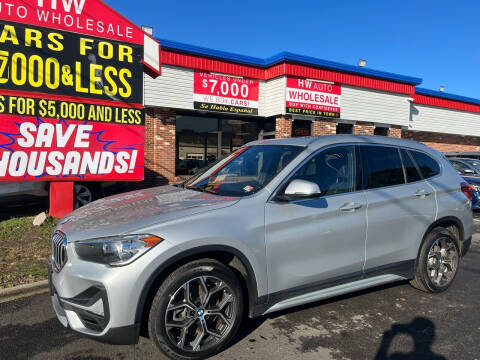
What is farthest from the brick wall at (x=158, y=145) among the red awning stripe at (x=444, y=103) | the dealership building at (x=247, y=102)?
the red awning stripe at (x=444, y=103)

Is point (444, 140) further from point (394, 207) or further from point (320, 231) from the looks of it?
point (320, 231)

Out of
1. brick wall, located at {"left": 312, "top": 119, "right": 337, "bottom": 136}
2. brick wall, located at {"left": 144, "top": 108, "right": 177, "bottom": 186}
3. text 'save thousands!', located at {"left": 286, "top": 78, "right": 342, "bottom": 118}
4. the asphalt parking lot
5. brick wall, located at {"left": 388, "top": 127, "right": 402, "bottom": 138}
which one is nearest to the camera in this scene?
the asphalt parking lot

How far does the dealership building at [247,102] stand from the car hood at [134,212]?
9.37 m

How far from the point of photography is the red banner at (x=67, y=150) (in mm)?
7156

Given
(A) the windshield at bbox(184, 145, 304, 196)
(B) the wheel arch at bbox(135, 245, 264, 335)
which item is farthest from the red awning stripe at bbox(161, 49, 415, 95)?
(B) the wheel arch at bbox(135, 245, 264, 335)

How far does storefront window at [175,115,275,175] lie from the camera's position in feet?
44.8

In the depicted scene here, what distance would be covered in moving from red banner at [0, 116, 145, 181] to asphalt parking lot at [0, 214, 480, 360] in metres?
3.97

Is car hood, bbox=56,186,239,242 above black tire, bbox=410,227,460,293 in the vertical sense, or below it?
above

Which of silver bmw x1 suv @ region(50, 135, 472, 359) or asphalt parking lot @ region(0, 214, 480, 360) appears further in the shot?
asphalt parking lot @ region(0, 214, 480, 360)

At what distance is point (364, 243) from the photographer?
3562 mm

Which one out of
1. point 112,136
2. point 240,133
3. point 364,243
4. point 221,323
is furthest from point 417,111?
point 221,323

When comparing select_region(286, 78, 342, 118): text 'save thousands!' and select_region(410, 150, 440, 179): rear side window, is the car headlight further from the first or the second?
select_region(286, 78, 342, 118): text 'save thousands!'

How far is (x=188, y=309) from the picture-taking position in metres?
2.79

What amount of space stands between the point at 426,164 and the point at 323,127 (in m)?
11.1
